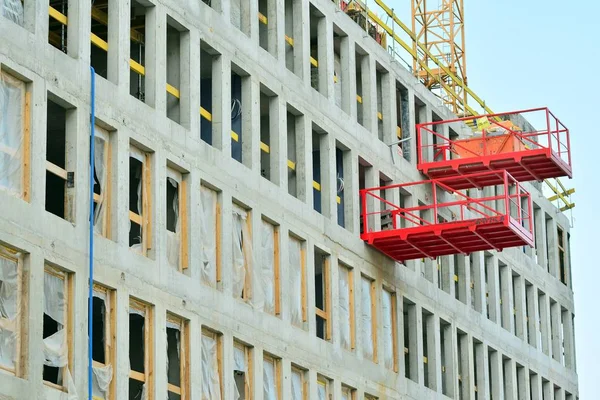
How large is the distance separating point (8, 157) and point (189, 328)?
8054 mm

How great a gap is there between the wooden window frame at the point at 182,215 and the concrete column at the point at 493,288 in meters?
24.0

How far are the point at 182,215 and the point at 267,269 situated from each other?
4.82 m

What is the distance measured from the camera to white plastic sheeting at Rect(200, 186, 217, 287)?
46344mm

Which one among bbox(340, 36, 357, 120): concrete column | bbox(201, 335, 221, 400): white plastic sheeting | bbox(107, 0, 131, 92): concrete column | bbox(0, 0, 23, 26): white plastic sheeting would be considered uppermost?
bbox(340, 36, 357, 120): concrete column

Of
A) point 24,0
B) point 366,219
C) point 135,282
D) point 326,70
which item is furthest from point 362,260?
point 24,0

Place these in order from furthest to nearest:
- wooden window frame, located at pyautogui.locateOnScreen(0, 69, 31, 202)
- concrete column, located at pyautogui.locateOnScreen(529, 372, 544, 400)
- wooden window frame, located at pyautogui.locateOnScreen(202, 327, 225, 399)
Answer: concrete column, located at pyautogui.locateOnScreen(529, 372, 544, 400) → wooden window frame, located at pyautogui.locateOnScreen(202, 327, 225, 399) → wooden window frame, located at pyautogui.locateOnScreen(0, 69, 31, 202)

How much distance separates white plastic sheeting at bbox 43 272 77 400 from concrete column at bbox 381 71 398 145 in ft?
71.5

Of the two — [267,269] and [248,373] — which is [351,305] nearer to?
[267,269]

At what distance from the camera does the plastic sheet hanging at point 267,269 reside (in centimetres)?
4906

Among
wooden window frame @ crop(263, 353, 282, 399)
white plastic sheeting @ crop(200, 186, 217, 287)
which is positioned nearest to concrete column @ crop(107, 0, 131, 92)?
white plastic sheeting @ crop(200, 186, 217, 287)

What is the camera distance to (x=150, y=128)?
44.0m

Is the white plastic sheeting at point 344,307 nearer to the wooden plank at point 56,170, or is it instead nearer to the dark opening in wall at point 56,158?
the dark opening in wall at point 56,158

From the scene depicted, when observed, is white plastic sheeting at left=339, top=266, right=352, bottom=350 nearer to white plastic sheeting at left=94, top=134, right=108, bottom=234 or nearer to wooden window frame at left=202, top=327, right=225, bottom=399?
wooden window frame at left=202, top=327, right=225, bottom=399

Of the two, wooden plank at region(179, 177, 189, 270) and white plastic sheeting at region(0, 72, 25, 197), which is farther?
wooden plank at region(179, 177, 189, 270)
